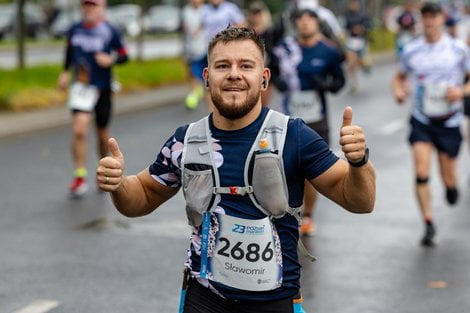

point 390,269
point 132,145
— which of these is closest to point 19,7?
point 132,145

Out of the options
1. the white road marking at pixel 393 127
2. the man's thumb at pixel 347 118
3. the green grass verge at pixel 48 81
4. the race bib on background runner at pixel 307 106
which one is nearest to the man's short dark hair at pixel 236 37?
the man's thumb at pixel 347 118

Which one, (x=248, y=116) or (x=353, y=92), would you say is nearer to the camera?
(x=248, y=116)

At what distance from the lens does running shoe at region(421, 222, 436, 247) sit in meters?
8.39

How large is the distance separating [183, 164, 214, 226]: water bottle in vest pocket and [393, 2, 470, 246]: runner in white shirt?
15.4 ft

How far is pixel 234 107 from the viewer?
12.9 ft

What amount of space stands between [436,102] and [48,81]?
11768mm

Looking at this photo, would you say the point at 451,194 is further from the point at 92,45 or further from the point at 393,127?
the point at 393,127

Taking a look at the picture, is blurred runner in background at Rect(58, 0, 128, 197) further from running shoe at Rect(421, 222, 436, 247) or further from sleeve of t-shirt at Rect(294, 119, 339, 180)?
sleeve of t-shirt at Rect(294, 119, 339, 180)

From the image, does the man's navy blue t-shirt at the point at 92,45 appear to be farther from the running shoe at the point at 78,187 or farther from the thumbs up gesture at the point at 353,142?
the thumbs up gesture at the point at 353,142

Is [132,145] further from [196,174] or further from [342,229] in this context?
[196,174]

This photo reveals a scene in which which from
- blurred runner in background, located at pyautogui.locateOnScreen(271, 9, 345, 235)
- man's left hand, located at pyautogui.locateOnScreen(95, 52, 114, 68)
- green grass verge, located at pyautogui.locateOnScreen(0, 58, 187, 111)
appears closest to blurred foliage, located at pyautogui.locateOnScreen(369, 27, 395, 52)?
green grass verge, located at pyautogui.locateOnScreen(0, 58, 187, 111)

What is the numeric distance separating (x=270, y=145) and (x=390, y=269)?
3.85 m

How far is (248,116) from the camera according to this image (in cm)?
402

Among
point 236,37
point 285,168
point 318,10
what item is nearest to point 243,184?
point 285,168
